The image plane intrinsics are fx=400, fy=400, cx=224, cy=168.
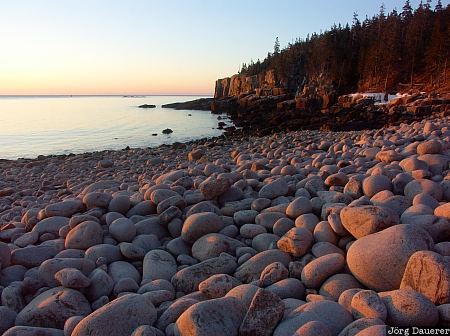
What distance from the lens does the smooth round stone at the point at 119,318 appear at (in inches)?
88.7

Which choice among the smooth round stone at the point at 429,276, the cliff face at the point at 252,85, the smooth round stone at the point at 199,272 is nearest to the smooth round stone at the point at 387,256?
the smooth round stone at the point at 429,276

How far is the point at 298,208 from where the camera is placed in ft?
12.4

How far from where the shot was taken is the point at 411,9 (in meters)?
55.8

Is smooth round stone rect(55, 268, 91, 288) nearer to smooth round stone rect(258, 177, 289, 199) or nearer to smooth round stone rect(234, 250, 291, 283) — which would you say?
smooth round stone rect(234, 250, 291, 283)

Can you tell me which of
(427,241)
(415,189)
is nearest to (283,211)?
(415,189)

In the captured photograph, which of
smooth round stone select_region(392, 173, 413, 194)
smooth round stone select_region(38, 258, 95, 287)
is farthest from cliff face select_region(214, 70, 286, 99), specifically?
smooth round stone select_region(38, 258, 95, 287)

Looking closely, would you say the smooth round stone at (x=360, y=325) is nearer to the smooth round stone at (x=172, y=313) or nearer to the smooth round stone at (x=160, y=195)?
the smooth round stone at (x=172, y=313)

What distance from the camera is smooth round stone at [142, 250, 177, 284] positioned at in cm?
315

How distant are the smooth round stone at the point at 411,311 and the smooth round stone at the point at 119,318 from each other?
A: 132cm

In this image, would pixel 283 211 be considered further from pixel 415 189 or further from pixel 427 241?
pixel 427 241

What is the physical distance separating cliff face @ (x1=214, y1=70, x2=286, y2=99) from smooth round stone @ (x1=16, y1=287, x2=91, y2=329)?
174 ft

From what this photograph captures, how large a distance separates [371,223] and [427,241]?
0.45 m

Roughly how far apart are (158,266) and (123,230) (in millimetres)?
739

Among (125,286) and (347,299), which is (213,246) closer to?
(125,286)
